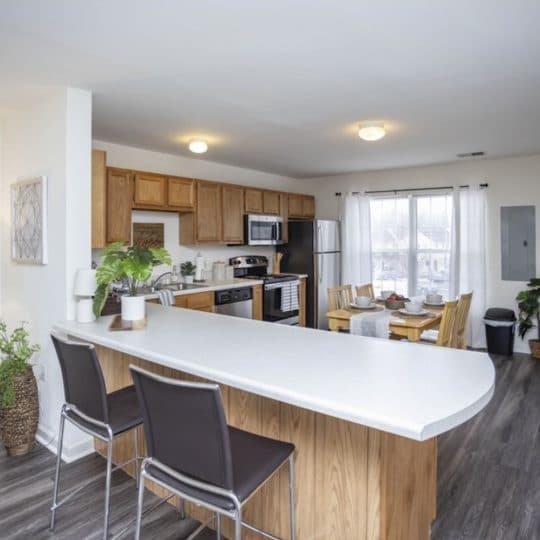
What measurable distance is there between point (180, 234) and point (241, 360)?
3463 mm

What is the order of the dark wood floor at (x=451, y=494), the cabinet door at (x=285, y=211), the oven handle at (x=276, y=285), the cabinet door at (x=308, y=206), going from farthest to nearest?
the cabinet door at (x=308, y=206), the cabinet door at (x=285, y=211), the oven handle at (x=276, y=285), the dark wood floor at (x=451, y=494)

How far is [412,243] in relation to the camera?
19.0 ft

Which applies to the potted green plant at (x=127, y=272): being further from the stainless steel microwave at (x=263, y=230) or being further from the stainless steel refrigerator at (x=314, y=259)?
the stainless steel refrigerator at (x=314, y=259)

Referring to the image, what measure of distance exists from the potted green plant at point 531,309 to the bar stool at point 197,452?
4.43 meters

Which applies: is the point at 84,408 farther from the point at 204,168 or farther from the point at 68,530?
the point at 204,168

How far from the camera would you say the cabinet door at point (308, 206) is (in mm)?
6367

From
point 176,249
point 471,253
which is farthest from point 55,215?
point 471,253

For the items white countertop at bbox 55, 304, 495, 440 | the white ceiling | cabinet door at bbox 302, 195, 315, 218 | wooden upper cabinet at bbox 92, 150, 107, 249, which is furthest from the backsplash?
white countertop at bbox 55, 304, 495, 440

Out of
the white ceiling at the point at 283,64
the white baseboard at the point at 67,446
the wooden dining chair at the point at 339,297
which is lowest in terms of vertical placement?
the white baseboard at the point at 67,446

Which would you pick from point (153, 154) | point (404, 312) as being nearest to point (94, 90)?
point (153, 154)

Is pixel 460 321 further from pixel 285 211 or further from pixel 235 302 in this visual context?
pixel 285 211

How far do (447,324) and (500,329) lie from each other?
87.3 inches

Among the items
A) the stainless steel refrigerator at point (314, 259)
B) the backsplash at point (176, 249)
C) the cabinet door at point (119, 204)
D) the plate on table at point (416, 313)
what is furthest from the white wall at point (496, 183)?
the cabinet door at point (119, 204)

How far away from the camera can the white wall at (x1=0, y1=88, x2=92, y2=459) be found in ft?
8.62
